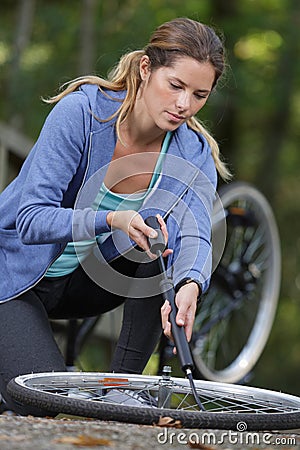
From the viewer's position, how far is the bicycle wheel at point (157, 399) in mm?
1916

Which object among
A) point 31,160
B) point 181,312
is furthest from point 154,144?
point 181,312

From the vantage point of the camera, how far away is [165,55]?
92.5 inches

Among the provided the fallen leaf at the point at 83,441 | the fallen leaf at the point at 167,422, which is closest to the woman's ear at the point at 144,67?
the fallen leaf at the point at 167,422

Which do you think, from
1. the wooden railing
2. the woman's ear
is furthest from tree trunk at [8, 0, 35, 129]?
the woman's ear

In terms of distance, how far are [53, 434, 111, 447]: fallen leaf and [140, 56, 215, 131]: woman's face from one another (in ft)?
3.19

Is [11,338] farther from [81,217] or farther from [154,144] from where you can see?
[154,144]

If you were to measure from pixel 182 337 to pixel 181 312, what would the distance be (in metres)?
0.10

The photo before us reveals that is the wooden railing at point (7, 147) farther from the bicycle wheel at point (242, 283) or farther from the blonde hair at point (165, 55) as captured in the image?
the blonde hair at point (165, 55)

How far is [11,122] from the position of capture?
20.0 feet

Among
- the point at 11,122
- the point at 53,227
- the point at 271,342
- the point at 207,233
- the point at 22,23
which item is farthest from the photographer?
the point at 271,342

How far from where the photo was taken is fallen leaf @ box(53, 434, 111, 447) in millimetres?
1581

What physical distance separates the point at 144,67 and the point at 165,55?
99mm

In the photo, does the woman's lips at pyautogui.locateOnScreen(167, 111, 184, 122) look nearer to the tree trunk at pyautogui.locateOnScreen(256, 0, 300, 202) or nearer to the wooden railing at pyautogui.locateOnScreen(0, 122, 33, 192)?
the wooden railing at pyautogui.locateOnScreen(0, 122, 33, 192)

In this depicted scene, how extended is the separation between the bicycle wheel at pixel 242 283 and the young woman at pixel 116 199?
0.80 metres
